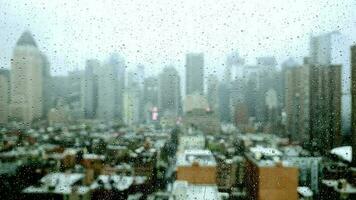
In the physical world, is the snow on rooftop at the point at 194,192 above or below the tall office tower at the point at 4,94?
below

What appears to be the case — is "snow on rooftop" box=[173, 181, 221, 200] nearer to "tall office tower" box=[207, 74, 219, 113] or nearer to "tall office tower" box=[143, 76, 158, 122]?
"tall office tower" box=[143, 76, 158, 122]

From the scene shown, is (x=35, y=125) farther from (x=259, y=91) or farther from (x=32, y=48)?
(x=259, y=91)

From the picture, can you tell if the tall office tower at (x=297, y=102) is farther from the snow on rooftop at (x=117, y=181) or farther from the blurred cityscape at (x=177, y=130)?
the snow on rooftop at (x=117, y=181)

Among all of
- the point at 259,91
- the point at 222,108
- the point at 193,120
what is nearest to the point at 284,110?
the point at 259,91

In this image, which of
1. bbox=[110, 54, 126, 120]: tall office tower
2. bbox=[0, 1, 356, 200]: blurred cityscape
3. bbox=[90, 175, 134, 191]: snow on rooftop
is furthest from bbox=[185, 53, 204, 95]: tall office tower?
bbox=[90, 175, 134, 191]: snow on rooftop

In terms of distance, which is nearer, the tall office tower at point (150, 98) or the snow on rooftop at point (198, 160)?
the snow on rooftop at point (198, 160)

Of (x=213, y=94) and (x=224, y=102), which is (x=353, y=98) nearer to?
(x=224, y=102)

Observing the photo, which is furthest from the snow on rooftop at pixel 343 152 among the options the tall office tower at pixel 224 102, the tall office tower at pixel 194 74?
the tall office tower at pixel 194 74
